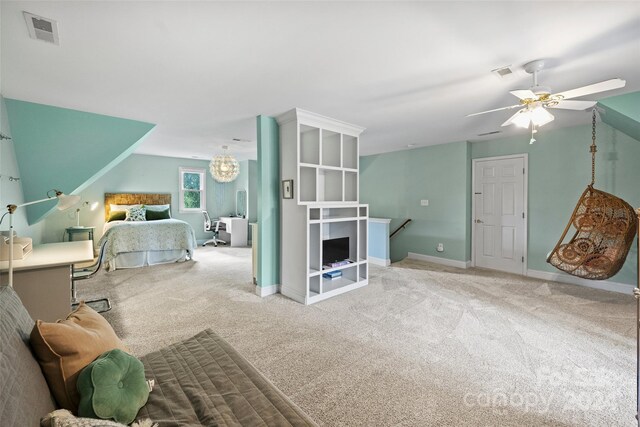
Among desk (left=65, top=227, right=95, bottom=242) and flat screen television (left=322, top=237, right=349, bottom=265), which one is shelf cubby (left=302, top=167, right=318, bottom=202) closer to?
flat screen television (left=322, top=237, right=349, bottom=265)

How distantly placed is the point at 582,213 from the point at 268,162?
406 centimetres

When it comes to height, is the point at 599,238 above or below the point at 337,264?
above

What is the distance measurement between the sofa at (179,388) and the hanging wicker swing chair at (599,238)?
4.00m

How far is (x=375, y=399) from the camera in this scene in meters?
1.83

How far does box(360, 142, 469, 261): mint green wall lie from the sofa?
5.05 metres

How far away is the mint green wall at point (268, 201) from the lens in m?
3.76

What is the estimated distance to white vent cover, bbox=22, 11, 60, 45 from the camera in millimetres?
1749

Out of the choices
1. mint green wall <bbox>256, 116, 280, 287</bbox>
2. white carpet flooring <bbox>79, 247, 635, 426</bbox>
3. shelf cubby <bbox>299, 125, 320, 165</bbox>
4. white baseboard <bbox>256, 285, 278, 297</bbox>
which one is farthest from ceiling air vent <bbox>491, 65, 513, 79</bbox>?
white baseboard <bbox>256, 285, 278, 297</bbox>

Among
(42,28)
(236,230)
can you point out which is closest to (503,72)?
(42,28)

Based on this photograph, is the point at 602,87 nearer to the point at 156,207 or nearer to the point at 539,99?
the point at 539,99

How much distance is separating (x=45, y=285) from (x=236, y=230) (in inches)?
210

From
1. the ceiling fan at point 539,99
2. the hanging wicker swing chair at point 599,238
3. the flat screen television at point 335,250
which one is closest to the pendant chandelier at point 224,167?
the flat screen television at point 335,250

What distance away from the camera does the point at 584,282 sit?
13.7 ft

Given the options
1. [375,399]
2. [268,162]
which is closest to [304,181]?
[268,162]
